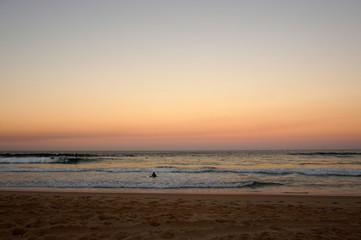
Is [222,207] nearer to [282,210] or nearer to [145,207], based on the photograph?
[282,210]

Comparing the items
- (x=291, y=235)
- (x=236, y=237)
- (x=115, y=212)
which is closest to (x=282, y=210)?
(x=291, y=235)

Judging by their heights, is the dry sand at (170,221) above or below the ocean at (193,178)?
above

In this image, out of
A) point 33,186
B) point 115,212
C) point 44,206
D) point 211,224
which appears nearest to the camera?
point 211,224

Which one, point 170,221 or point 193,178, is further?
point 193,178

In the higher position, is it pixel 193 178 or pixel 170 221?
pixel 170 221

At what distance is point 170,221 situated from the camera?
245 inches

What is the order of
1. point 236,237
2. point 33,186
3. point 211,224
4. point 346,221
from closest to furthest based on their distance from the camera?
point 236,237, point 211,224, point 346,221, point 33,186

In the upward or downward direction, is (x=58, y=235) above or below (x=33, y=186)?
above

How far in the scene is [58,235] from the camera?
16.5 feet

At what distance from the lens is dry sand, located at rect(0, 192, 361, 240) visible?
5.14m

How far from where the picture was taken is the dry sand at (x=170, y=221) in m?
5.14

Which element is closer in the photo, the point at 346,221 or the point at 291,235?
the point at 291,235

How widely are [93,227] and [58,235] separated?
30.7 inches

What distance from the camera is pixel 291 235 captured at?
16.8 feet
